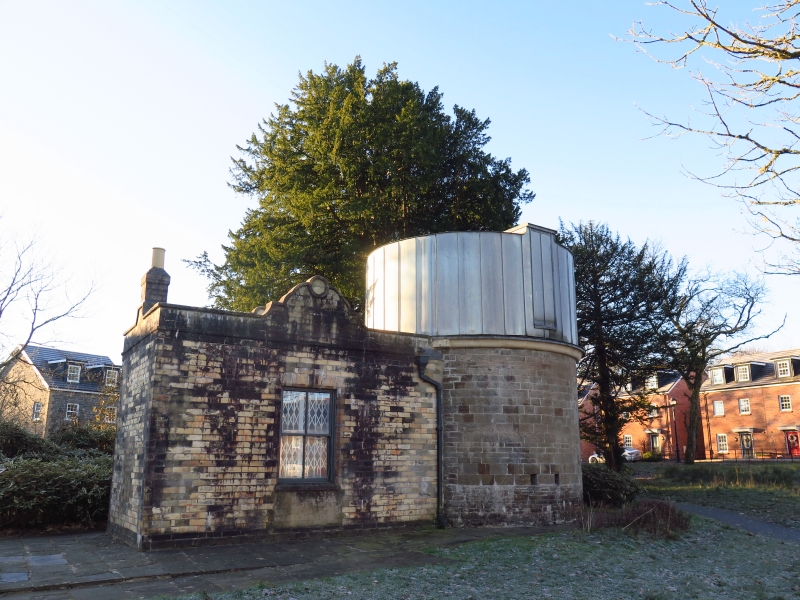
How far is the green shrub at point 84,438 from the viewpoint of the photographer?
19.1 metres

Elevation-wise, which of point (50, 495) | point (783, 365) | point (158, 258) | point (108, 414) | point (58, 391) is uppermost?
point (783, 365)

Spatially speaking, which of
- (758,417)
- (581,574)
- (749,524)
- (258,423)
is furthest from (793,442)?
(258,423)

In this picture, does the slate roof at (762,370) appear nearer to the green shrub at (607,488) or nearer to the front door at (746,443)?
the front door at (746,443)

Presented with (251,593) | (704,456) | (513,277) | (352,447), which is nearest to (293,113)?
(513,277)

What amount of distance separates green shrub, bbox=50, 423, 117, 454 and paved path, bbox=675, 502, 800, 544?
55.6 feet

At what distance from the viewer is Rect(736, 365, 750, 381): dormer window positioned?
4503cm

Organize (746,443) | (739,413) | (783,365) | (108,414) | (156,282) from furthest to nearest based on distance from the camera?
(739,413)
(746,443)
(783,365)
(108,414)
(156,282)

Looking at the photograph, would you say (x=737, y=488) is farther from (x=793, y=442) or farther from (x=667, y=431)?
(x=667, y=431)

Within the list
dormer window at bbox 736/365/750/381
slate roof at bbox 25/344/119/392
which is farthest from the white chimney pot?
dormer window at bbox 736/365/750/381

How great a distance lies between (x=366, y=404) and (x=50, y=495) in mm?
6651

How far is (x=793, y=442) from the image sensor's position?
41000 mm

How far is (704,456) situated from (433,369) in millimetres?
41207

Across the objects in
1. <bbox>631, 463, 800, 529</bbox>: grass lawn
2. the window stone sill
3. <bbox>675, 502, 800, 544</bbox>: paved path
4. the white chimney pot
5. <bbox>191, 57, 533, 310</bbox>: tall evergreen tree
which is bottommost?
<bbox>675, 502, 800, 544</bbox>: paved path

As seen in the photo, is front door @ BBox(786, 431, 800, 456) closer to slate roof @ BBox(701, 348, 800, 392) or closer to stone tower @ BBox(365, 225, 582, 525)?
slate roof @ BBox(701, 348, 800, 392)
